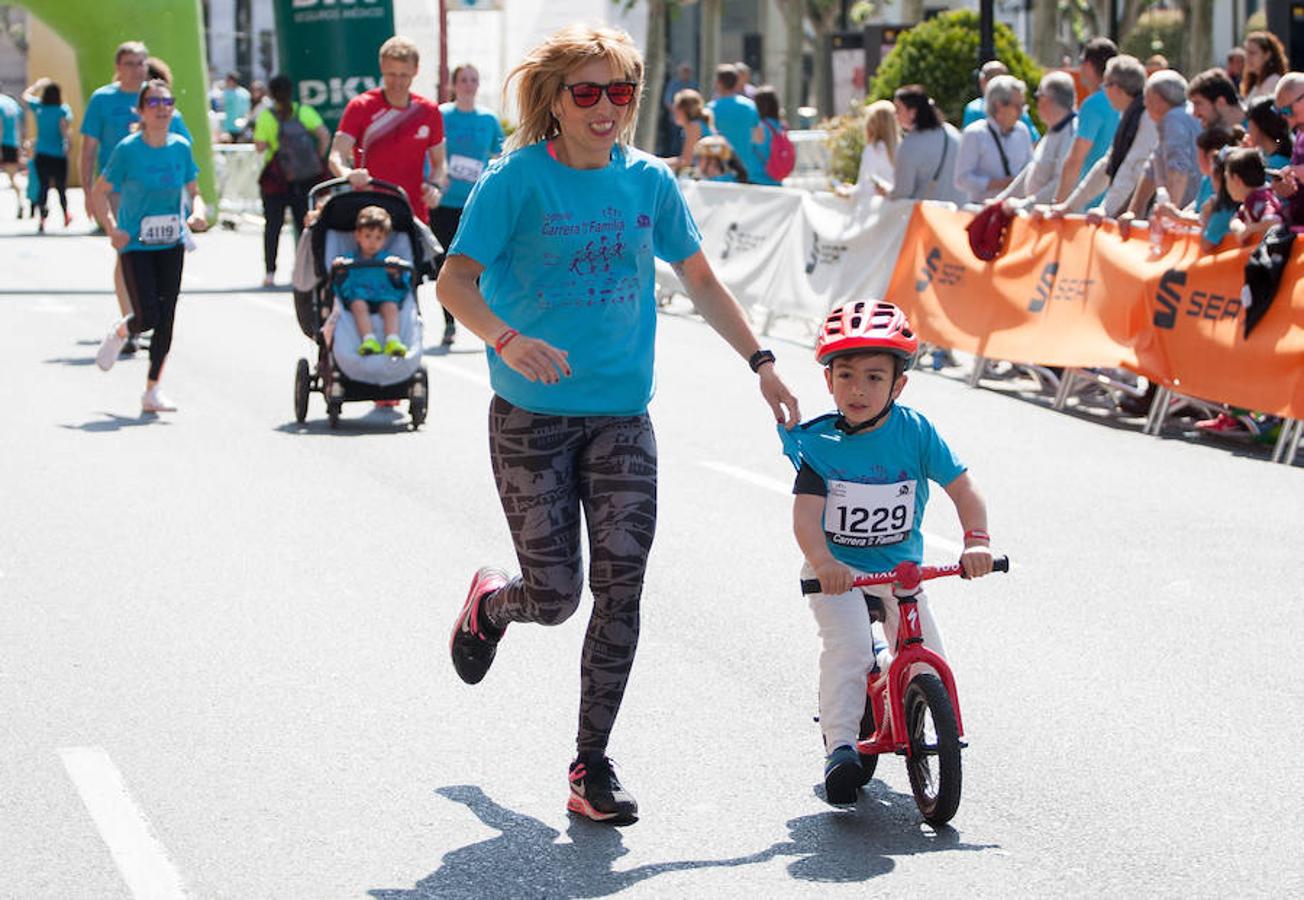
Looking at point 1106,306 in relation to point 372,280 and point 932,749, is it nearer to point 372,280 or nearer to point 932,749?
point 372,280

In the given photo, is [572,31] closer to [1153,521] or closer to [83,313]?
[1153,521]

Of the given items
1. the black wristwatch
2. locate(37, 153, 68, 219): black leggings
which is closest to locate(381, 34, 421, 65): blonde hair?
the black wristwatch

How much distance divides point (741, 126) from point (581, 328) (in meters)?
15.8

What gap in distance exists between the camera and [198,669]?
7.39m

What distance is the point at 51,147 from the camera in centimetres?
3183

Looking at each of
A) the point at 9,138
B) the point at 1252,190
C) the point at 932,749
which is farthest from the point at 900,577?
the point at 9,138

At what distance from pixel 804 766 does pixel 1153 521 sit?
14.5 feet

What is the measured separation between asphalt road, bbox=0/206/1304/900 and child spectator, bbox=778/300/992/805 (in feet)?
1.06

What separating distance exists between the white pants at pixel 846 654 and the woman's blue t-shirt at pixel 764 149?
15633 millimetres

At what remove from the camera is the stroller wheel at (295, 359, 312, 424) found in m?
13.1

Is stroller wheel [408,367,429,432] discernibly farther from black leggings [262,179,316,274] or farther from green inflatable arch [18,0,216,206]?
green inflatable arch [18,0,216,206]

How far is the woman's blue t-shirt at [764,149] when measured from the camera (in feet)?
69.4

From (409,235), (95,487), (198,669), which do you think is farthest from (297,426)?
(198,669)

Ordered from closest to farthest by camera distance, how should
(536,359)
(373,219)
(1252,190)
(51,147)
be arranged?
(536,359), (1252,190), (373,219), (51,147)
